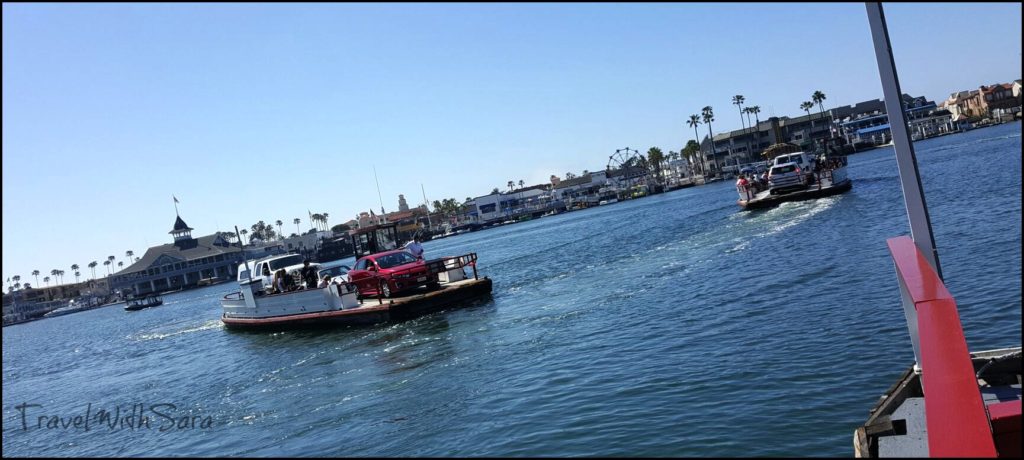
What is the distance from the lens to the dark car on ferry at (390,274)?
25141 millimetres

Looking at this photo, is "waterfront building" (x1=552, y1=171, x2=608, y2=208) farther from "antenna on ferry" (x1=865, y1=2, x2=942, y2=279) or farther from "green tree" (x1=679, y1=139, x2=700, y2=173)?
"antenna on ferry" (x1=865, y1=2, x2=942, y2=279)

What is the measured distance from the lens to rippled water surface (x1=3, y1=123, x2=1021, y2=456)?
9852 mm

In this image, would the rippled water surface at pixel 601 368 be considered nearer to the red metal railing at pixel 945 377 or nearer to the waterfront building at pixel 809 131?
the red metal railing at pixel 945 377

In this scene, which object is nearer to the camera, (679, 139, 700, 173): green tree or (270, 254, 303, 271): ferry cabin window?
(270, 254, 303, 271): ferry cabin window

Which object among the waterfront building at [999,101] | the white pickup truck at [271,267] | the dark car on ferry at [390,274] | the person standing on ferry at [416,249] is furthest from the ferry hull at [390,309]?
the waterfront building at [999,101]

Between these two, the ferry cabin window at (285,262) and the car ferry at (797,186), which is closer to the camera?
the ferry cabin window at (285,262)

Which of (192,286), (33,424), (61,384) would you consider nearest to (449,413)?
(33,424)

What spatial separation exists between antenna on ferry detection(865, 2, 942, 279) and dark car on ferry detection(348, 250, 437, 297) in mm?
19883

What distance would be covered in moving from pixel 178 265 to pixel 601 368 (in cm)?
14892

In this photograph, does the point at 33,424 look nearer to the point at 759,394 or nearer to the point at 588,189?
the point at 759,394

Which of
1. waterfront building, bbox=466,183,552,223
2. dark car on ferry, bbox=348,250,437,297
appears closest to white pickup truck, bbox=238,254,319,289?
dark car on ferry, bbox=348,250,437,297

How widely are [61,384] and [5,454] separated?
13.4m

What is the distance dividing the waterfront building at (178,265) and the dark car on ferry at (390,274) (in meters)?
132

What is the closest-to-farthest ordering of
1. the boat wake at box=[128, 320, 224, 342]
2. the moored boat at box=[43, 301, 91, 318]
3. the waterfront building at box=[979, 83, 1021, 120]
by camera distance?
the boat wake at box=[128, 320, 224, 342], the waterfront building at box=[979, 83, 1021, 120], the moored boat at box=[43, 301, 91, 318]
